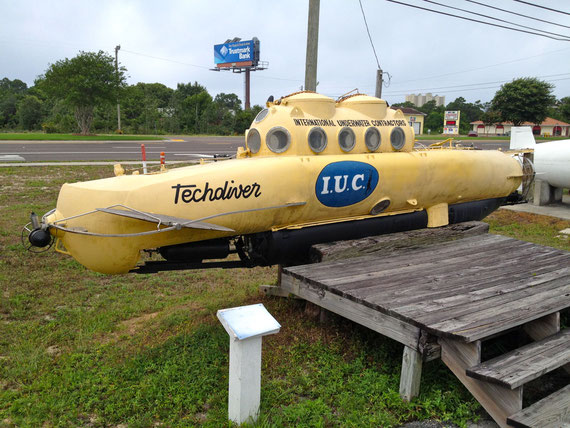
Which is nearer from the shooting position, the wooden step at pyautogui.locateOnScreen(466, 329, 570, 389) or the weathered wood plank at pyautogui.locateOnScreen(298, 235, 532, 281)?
the wooden step at pyautogui.locateOnScreen(466, 329, 570, 389)

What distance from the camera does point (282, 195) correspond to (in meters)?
4.58

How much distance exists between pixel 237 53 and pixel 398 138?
2414 inches

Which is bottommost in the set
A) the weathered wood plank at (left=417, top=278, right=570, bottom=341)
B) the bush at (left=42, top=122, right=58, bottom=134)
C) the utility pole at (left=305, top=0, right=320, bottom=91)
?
the weathered wood plank at (left=417, top=278, right=570, bottom=341)

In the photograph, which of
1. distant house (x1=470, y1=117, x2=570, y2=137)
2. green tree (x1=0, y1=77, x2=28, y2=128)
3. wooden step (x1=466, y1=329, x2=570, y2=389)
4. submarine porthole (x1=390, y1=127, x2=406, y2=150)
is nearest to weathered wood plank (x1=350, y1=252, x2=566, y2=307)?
wooden step (x1=466, y1=329, x2=570, y2=389)

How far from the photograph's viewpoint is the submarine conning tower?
4.89 m

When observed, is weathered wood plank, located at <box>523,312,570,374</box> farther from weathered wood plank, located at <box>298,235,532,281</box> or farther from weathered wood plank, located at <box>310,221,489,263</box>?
weathered wood plank, located at <box>310,221,489,263</box>

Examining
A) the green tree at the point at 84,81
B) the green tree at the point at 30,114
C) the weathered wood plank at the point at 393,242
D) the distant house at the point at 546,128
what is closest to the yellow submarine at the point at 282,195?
the weathered wood plank at the point at 393,242

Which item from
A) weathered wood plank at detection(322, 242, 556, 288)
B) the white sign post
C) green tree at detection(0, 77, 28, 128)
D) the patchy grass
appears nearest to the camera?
the white sign post

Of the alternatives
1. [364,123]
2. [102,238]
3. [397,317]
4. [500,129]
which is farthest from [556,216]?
[500,129]

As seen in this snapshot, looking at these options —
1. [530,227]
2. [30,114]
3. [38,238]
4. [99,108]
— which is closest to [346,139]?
[38,238]

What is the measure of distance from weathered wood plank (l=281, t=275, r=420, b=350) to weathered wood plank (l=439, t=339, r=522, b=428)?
Result: 0.26 meters

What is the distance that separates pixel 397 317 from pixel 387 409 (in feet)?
2.29

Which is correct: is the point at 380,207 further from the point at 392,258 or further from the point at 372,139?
the point at 372,139

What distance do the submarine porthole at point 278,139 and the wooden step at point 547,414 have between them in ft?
10.8
